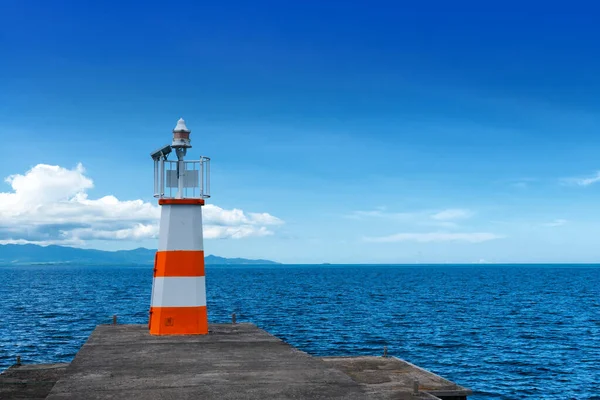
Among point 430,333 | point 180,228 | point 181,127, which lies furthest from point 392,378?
point 430,333

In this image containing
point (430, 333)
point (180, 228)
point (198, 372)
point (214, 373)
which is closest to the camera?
point (214, 373)

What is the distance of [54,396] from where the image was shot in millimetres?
9742

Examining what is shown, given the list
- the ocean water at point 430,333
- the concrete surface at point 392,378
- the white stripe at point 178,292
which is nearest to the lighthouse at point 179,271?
the white stripe at point 178,292

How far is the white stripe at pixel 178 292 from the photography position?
17.7 m

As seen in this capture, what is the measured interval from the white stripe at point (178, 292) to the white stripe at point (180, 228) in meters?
0.89

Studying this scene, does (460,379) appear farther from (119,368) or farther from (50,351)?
(50,351)

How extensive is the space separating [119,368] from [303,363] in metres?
3.62

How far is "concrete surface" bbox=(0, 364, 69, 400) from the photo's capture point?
16141 millimetres

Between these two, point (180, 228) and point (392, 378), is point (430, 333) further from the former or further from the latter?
point (180, 228)

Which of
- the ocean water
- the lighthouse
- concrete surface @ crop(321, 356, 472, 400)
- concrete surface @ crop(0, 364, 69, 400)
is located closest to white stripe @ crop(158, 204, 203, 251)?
the lighthouse

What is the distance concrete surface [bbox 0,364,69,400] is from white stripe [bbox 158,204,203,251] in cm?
485

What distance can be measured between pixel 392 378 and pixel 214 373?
854 cm

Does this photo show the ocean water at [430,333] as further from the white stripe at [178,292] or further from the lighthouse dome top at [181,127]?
the lighthouse dome top at [181,127]

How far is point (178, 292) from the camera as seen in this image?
17.8 meters
